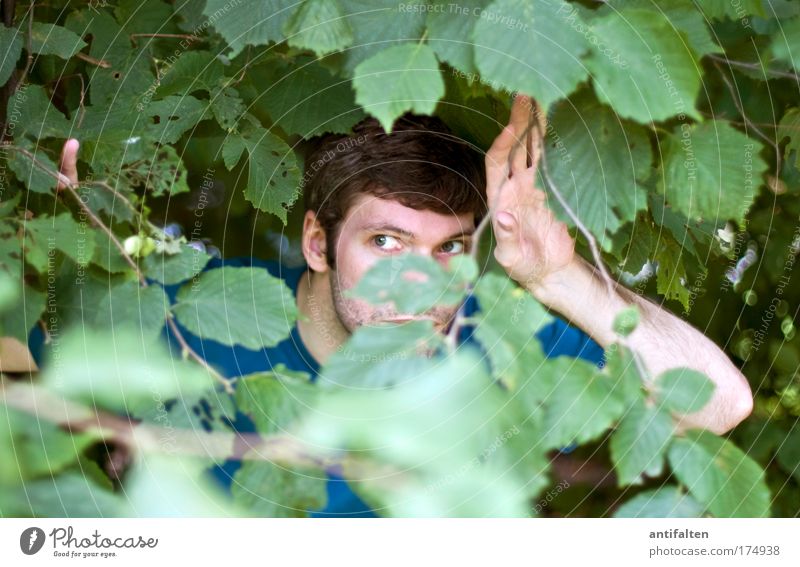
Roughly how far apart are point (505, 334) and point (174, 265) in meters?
0.25

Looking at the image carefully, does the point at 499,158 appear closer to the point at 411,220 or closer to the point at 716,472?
the point at 411,220

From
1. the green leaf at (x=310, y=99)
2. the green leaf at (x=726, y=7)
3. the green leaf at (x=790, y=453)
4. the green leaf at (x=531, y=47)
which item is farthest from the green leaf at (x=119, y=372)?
the green leaf at (x=790, y=453)

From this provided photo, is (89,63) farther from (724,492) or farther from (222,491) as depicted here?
(724,492)

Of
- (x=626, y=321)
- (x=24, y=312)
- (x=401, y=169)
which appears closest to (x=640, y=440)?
(x=626, y=321)

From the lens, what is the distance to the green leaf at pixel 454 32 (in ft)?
1.81

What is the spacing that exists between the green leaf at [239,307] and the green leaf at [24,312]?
0.11 meters

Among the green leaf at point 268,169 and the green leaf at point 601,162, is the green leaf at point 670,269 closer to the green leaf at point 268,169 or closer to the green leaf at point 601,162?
the green leaf at point 601,162

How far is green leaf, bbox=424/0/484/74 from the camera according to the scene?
1.81 feet

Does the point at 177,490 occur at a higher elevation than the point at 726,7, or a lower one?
lower

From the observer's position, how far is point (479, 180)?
0.77 meters

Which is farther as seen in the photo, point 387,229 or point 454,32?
point 387,229

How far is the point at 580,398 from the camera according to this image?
54cm

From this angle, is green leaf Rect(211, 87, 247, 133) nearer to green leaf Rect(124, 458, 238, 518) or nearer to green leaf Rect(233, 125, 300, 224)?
green leaf Rect(233, 125, 300, 224)

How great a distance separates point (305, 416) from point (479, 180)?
0.29 m
